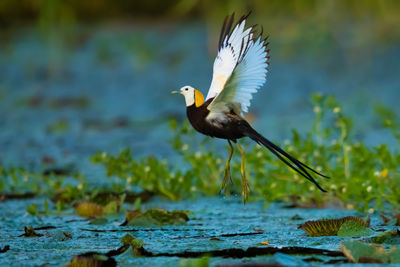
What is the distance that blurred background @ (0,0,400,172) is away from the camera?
21.5 feet

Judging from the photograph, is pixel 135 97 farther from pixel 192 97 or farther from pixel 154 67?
pixel 192 97

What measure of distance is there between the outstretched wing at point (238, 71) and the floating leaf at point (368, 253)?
56cm

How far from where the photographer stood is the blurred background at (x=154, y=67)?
21.5ft

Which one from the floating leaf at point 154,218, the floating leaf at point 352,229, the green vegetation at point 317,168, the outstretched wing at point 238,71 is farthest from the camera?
the green vegetation at point 317,168

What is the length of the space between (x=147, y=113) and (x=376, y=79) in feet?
7.43

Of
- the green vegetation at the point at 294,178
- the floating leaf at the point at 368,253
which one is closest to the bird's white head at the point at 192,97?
the floating leaf at the point at 368,253

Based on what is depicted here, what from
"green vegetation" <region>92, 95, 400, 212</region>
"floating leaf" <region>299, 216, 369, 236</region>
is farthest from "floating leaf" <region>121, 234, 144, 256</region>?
"green vegetation" <region>92, 95, 400, 212</region>

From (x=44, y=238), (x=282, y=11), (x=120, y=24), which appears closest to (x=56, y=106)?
(x=120, y=24)

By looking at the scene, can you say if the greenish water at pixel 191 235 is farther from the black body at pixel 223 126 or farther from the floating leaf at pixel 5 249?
the black body at pixel 223 126

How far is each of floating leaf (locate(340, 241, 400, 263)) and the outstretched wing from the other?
1.84 feet

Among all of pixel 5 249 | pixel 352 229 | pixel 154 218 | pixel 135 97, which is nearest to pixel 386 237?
pixel 352 229

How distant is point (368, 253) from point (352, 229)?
1.53 ft

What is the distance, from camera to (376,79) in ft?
23.7

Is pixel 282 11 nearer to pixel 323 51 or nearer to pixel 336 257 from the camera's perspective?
pixel 323 51
